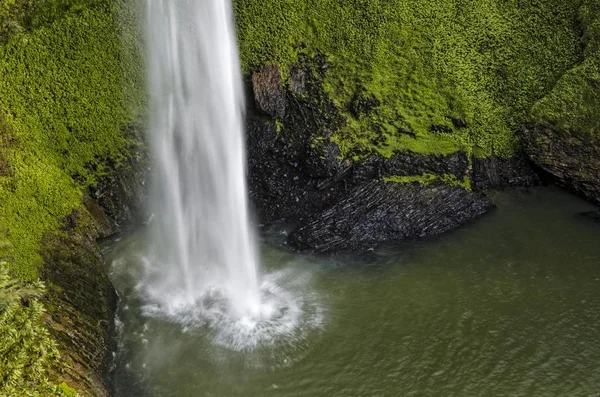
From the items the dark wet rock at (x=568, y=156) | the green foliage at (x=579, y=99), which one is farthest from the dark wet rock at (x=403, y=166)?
the green foliage at (x=579, y=99)

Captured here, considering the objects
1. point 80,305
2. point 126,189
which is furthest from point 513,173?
point 80,305

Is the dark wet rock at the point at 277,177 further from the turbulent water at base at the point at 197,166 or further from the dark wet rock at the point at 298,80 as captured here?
the dark wet rock at the point at 298,80

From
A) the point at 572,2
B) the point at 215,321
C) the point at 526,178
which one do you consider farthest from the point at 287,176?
the point at 572,2

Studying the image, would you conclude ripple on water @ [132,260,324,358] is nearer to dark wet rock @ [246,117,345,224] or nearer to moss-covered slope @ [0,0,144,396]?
moss-covered slope @ [0,0,144,396]

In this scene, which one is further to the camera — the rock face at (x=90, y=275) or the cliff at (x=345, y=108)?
the cliff at (x=345, y=108)

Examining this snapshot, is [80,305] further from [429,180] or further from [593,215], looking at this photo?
[593,215]

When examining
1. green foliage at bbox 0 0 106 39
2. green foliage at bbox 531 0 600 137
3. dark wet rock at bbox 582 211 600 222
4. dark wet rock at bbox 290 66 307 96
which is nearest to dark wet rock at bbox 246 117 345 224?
dark wet rock at bbox 290 66 307 96
